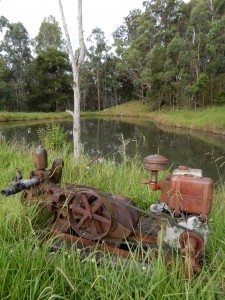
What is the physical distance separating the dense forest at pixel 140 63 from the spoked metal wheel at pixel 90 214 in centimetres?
2048

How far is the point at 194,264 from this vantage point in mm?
1498

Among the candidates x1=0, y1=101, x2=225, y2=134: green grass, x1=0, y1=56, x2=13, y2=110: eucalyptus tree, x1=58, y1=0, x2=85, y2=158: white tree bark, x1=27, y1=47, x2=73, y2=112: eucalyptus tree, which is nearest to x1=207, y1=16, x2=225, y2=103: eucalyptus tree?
x1=0, y1=101, x2=225, y2=134: green grass

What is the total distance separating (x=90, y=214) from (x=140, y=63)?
32264 millimetres

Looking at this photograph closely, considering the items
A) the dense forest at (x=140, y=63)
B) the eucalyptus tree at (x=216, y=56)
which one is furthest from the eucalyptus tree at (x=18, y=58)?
the eucalyptus tree at (x=216, y=56)

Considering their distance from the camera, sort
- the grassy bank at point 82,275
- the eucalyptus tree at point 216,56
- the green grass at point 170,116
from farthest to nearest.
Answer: the green grass at point 170,116
the eucalyptus tree at point 216,56
the grassy bank at point 82,275

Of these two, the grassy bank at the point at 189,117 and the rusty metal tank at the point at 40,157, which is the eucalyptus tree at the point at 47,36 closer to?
the grassy bank at the point at 189,117

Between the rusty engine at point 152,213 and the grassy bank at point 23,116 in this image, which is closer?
the rusty engine at point 152,213

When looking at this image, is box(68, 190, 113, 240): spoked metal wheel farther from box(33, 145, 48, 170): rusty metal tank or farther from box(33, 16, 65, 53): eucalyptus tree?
box(33, 16, 65, 53): eucalyptus tree

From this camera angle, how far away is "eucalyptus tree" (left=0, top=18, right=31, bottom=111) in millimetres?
30750

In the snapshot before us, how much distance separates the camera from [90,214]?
1735 mm

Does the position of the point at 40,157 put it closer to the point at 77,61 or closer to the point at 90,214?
the point at 90,214

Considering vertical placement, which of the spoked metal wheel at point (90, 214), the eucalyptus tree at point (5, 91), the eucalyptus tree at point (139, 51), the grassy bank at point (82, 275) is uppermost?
the eucalyptus tree at point (139, 51)

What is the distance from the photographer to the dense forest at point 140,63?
74.0 feet

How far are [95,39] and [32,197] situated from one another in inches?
1504
